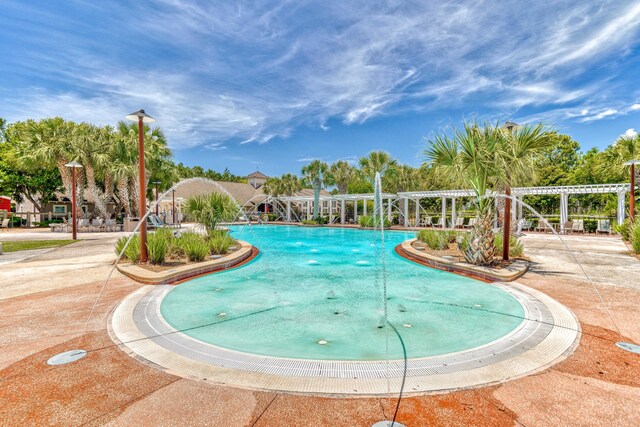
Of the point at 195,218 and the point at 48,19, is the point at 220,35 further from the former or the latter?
the point at 195,218

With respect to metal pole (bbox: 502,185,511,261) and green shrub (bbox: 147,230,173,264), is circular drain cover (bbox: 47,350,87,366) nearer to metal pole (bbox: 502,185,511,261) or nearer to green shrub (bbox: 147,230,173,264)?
green shrub (bbox: 147,230,173,264)

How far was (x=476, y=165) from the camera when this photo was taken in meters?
8.68

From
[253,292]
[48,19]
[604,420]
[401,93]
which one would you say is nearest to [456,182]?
[253,292]

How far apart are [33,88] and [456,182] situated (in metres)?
22.4

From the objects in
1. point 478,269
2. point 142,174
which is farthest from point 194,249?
point 478,269

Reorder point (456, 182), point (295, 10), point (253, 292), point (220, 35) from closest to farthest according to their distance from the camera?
point (253, 292) → point (456, 182) → point (295, 10) → point (220, 35)

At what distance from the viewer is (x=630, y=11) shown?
11828 millimetres

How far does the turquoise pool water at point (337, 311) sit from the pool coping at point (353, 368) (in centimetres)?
39

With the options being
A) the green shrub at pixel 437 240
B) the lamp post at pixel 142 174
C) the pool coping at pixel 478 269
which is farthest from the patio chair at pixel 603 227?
the lamp post at pixel 142 174

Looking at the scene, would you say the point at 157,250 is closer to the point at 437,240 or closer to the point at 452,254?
the point at 452,254

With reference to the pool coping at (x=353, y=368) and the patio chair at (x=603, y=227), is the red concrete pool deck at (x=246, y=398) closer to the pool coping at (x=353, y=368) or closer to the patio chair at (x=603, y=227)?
the pool coping at (x=353, y=368)

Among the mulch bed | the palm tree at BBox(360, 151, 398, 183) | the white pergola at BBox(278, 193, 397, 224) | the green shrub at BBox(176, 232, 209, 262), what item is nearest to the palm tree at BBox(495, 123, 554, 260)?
the mulch bed

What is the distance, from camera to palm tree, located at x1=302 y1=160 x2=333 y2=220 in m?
28.9

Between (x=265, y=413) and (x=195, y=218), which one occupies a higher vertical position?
(x=195, y=218)
